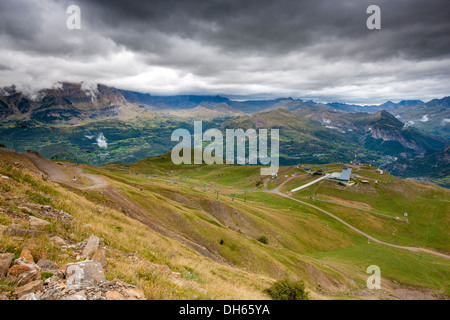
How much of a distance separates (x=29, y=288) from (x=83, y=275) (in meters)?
2.20

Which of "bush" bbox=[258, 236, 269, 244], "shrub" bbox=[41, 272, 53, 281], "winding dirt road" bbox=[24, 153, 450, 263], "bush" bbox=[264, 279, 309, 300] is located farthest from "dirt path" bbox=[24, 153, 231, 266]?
"shrub" bbox=[41, 272, 53, 281]

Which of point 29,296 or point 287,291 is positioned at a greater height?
point 29,296

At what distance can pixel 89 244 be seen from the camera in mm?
14867

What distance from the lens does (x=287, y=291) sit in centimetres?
2136

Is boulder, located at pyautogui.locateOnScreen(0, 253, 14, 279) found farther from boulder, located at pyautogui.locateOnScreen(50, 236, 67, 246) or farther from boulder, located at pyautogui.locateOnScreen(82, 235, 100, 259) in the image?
boulder, located at pyautogui.locateOnScreen(50, 236, 67, 246)

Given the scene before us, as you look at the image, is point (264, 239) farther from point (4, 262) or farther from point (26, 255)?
point (4, 262)

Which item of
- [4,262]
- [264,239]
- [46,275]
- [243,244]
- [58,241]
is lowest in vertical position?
[264,239]

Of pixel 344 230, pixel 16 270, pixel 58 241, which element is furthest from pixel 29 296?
pixel 344 230

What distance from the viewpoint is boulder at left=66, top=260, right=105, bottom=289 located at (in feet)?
32.4

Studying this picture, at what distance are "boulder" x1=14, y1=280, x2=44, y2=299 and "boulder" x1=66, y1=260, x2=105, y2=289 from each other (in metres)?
1.07

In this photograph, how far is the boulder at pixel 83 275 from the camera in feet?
32.4
